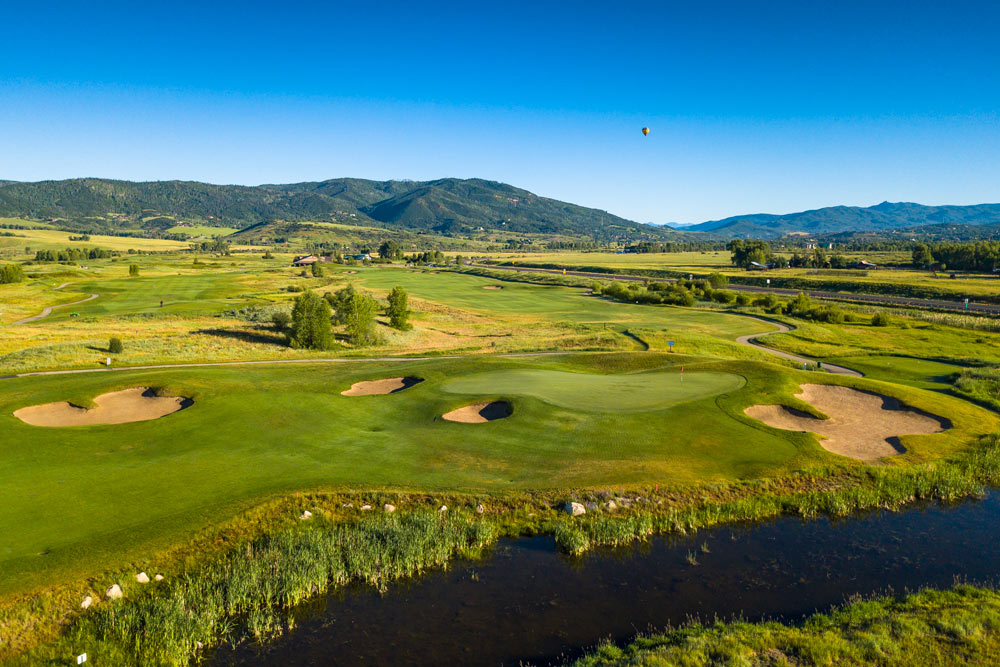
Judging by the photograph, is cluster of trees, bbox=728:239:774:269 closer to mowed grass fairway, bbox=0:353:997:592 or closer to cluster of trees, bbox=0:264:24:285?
mowed grass fairway, bbox=0:353:997:592

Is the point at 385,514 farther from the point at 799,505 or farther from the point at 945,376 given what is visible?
the point at 945,376

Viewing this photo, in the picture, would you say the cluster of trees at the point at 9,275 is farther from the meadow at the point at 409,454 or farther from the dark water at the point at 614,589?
the dark water at the point at 614,589

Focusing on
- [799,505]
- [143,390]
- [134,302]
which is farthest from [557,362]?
[134,302]

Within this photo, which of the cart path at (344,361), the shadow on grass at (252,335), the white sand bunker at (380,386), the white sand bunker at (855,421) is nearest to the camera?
the white sand bunker at (855,421)

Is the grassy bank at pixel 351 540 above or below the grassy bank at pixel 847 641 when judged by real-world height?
below

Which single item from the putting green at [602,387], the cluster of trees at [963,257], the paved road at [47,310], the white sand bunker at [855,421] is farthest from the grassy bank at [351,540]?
the cluster of trees at [963,257]

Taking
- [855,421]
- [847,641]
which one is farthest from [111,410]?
[855,421]

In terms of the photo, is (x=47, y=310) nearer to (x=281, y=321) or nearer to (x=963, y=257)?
(x=281, y=321)
